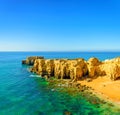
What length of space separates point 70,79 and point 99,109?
1056 inches

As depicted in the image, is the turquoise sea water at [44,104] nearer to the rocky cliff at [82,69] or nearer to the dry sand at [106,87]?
the dry sand at [106,87]

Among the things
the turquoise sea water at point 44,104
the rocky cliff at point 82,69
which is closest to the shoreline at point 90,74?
the rocky cliff at point 82,69

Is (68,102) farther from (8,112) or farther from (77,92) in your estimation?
(8,112)

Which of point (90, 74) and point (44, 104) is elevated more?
point (90, 74)

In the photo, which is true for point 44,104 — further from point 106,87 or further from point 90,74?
point 90,74

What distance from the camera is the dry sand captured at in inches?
1819

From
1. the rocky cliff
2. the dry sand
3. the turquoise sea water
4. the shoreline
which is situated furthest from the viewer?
the rocky cliff

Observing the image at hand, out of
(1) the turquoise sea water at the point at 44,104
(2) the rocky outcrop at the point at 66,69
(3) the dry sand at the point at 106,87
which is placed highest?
(2) the rocky outcrop at the point at 66,69

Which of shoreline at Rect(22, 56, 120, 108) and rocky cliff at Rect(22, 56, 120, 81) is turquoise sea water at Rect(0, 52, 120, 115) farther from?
rocky cliff at Rect(22, 56, 120, 81)

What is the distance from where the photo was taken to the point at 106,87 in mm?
52875

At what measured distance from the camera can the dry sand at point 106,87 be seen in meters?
46.2

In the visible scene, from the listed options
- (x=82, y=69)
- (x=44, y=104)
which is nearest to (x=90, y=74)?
(x=82, y=69)

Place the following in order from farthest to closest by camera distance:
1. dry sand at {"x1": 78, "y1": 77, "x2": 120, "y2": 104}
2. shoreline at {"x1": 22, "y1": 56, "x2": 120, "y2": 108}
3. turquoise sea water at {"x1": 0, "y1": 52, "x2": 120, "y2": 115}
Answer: shoreline at {"x1": 22, "y1": 56, "x2": 120, "y2": 108}, dry sand at {"x1": 78, "y1": 77, "x2": 120, "y2": 104}, turquoise sea water at {"x1": 0, "y1": 52, "x2": 120, "y2": 115}

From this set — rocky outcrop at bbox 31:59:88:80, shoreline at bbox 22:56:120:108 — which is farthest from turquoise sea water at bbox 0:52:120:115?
rocky outcrop at bbox 31:59:88:80
